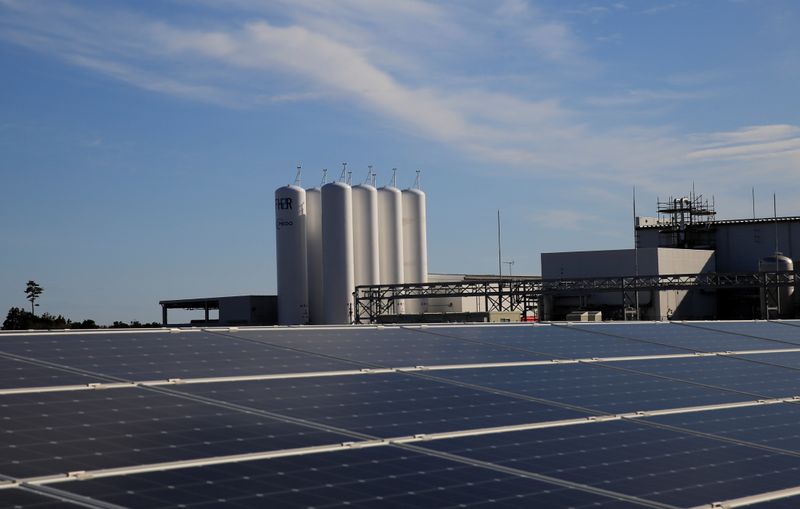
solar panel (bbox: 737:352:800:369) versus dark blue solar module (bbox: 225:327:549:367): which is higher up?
dark blue solar module (bbox: 225:327:549:367)

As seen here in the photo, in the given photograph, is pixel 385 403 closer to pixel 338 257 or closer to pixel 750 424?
pixel 750 424

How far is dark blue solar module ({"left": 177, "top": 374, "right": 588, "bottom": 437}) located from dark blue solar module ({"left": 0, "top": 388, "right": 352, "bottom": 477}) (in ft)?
2.90

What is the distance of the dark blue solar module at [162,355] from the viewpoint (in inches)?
628

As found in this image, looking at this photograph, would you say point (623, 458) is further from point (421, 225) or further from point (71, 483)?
point (421, 225)

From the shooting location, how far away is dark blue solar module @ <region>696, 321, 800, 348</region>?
3378 centimetres

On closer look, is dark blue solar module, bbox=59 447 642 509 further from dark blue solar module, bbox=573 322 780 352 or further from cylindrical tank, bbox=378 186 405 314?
cylindrical tank, bbox=378 186 405 314

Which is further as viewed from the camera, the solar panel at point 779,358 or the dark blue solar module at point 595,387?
the solar panel at point 779,358

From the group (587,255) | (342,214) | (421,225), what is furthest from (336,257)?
(587,255)

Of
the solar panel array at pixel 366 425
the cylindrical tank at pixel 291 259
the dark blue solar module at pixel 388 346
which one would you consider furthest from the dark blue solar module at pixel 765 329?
the cylindrical tank at pixel 291 259

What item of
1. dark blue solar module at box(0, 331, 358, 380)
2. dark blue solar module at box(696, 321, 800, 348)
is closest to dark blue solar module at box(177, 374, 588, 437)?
dark blue solar module at box(0, 331, 358, 380)

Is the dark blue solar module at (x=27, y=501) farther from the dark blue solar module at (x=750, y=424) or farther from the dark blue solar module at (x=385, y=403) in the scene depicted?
the dark blue solar module at (x=750, y=424)

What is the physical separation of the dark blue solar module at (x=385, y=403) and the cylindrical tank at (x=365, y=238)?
224 feet

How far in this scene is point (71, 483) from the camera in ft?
34.0

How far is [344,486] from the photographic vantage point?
1141cm
